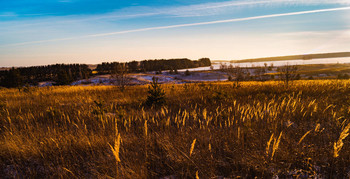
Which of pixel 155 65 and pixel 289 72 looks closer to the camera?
pixel 289 72

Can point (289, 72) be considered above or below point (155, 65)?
below

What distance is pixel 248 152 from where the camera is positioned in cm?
247

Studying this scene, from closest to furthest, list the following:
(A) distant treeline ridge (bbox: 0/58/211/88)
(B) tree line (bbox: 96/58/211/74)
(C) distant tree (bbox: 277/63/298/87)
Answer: (C) distant tree (bbox: 277/63/298/87) < (A) distant treeline ridge (bbox: 0/58/211/88) < (B) tree line (bbox: 96/58/211/74)

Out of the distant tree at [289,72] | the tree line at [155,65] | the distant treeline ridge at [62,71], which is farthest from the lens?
the tree line at [155,65]

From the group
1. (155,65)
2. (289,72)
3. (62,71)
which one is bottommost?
(289,72)

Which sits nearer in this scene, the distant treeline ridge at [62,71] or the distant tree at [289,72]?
the distant tree at [289,72]

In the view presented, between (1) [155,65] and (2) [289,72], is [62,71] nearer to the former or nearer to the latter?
(2) [289,72]

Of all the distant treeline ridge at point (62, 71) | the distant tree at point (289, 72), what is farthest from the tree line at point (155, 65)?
the distant tree at point (289, 72)

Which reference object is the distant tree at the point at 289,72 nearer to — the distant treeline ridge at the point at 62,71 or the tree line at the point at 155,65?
the distant treeline ridge at the point at 62,71

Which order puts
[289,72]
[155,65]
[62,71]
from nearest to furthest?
[289,72]
[62,71]
[155,65]

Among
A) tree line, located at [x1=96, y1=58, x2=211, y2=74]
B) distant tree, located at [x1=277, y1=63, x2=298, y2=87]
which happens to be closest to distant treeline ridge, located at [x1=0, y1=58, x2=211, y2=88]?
tree line, located at [x1=96, y1=58, x2=211, y2=74]

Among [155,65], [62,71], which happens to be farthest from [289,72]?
[155,65]

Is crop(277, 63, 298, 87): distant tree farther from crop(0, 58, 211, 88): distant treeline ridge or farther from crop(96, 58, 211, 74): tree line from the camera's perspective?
crop(96, 58, 211, 74): tree line

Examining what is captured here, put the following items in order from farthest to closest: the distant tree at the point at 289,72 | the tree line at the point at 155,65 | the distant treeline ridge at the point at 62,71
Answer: the tree line at the point at 155,65, the distant treeline ridge at the point at 62,71, the distant tree at the point at 289,72
